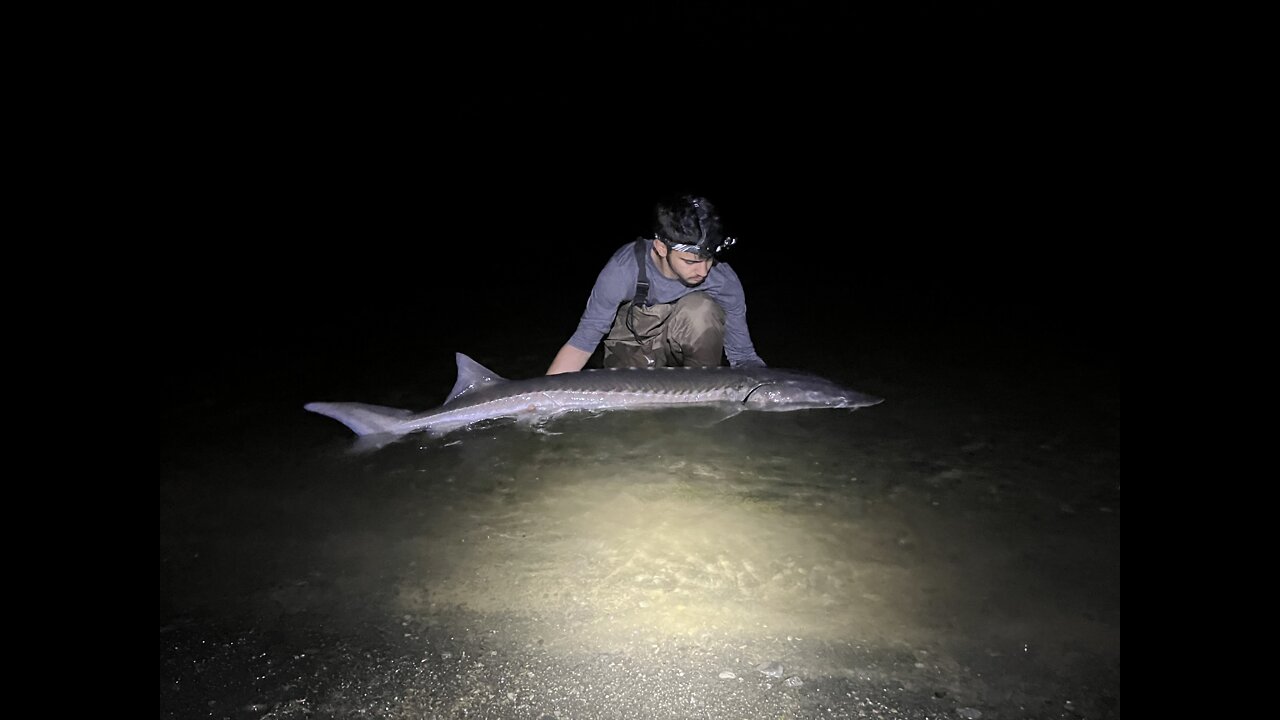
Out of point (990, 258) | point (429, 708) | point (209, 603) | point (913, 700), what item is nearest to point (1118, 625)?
point (913, 700)

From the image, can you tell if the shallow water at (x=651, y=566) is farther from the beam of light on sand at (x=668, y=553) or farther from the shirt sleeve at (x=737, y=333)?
the shirt sleeve at (x=737, y=333)

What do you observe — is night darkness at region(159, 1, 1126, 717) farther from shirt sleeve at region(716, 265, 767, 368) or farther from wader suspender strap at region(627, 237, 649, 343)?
wader suspender strap at region(627, 237, 649, 343)

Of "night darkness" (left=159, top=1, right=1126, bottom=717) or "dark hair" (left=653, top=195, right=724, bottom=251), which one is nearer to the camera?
"night darkness" (left=159, top=1, right=1126, bottom=717)

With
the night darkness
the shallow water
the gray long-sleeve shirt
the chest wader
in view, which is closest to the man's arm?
the gray long-sleeve shirt

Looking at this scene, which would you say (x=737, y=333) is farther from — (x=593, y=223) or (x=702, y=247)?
(x=593, y=223)

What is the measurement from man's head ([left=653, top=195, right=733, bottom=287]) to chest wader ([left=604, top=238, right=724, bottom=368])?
406 mm

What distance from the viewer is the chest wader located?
4676mm

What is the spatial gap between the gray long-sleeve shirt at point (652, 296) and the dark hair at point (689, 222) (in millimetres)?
386

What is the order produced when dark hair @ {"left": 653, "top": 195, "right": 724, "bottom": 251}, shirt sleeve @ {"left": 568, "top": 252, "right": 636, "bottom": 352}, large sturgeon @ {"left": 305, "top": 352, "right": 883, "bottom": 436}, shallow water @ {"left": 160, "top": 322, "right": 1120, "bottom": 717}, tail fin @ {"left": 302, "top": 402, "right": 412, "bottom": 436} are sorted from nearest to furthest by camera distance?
shallow water @ {"left": 160, "top": 322, "right": 1120, "bottom": 717}, dark hair @ {"left": 653, "top": 195, "right": 724, "bottom": 251}, tail fin @ {"left": 302, "top": 402, "right": 412, "bottom": 436}, large sturgeon @ {"left": 305, "top": 352, "right": 883, "bottom": 436}, shirt sleeve @ {"left": 568, "top": 252, "right": 636, "bottom": 352}

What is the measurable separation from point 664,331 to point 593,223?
29.4ft

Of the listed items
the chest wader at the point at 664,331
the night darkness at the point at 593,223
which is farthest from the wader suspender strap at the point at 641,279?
the night darkness at the point at 593,223

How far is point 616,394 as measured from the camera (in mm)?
4402

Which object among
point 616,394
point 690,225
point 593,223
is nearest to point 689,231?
point 690,225

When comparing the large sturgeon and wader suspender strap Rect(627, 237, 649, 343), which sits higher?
wader suspender strap Rect(627, 237, 649, 343)
